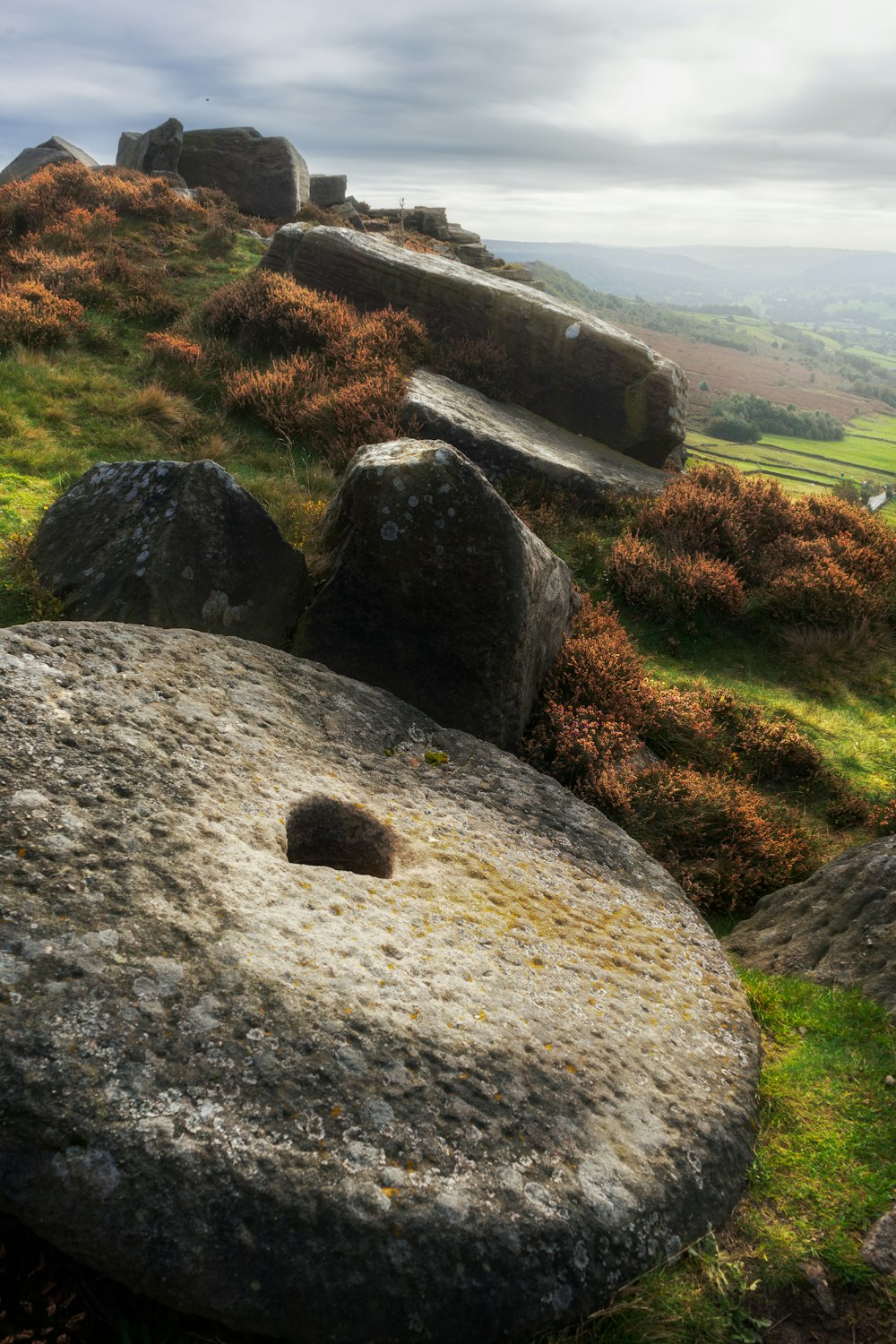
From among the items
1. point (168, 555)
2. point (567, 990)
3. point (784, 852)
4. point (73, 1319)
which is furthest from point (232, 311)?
point (73, 1319)

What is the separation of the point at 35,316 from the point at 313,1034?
1465 centimetres

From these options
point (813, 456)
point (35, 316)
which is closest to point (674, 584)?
point (35, 316)

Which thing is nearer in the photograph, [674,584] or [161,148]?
[674,584]

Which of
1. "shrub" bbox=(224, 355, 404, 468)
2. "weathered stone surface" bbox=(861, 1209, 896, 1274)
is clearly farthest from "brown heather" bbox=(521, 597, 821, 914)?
"shrub" bbox=(224, 355, 404, 468)

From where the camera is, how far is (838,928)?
5.86m

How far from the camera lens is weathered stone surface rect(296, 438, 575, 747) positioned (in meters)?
7.42

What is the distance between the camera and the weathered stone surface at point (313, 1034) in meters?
2.93

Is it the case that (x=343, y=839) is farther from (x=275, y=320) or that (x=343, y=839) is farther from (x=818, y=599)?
(x=275, y=320)

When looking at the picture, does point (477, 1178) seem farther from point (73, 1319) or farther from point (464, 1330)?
point (73, 1319)

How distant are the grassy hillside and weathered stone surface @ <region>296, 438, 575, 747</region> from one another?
120 centimetres

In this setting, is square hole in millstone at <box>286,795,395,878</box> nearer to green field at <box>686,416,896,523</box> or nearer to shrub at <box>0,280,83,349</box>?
shrub at <box>0,280,83,349</box>

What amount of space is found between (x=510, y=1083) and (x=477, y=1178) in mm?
496

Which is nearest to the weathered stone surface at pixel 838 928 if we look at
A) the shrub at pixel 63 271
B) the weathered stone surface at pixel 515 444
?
the weathered stone surface at pixel 515 444

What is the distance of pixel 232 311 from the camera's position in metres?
15.8
